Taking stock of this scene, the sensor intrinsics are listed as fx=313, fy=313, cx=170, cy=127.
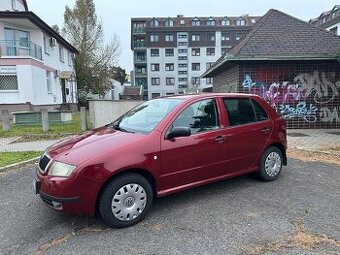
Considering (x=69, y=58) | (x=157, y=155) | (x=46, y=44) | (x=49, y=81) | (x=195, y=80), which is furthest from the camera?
(x=195, y=80)

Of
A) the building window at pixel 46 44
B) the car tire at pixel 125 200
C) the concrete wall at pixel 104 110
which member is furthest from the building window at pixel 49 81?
the car tire at pixel 125 200

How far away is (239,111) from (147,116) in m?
1.57

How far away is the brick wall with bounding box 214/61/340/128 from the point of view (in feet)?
37.9

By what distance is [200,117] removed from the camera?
4.73 m

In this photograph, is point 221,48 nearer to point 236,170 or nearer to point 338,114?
point 338,114

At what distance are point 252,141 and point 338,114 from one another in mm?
8529

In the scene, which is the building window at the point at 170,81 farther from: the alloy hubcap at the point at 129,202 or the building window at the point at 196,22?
the alloy hubcap at the point at 129,202

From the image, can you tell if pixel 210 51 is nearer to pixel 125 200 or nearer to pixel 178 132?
pixel 178 132

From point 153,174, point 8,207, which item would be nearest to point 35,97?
point 8,207

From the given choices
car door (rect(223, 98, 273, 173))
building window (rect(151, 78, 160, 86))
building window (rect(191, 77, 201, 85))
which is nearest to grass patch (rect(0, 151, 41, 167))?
car door (rect(223, 98, 273, 173))

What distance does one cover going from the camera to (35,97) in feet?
69.8

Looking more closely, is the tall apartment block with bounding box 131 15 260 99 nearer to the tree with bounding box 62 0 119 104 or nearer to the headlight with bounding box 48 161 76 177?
the tree with bounding box 62 0 119 104

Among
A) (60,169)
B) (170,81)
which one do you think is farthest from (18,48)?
(170,81)

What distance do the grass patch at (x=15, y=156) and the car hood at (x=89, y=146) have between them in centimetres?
369
